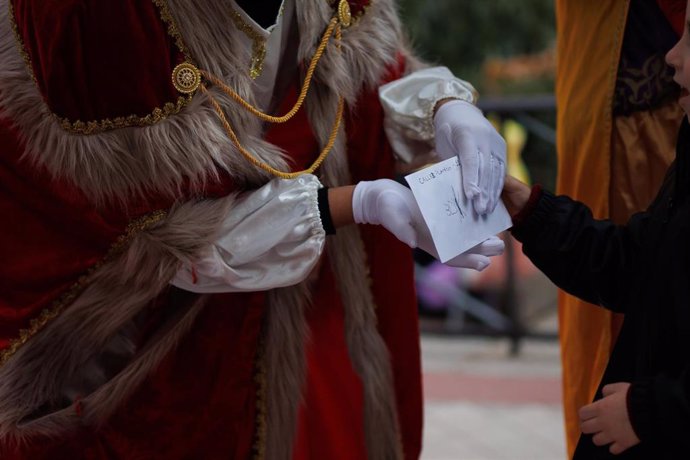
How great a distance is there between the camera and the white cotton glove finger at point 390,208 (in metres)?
1.47

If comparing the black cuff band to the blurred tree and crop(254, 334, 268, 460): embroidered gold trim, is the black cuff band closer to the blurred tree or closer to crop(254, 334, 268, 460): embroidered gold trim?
crop(254, 334, 268, 460): embroidered gold trim

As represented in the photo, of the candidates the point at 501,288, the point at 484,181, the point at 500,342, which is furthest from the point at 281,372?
the point at 501,288

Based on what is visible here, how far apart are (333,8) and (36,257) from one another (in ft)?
1.99

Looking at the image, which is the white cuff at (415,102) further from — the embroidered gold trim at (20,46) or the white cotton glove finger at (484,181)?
the embroidered gold trim at (20,46)

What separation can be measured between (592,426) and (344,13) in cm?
75

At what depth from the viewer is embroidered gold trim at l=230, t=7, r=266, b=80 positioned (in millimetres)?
1520

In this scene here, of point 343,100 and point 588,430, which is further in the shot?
point 343,100

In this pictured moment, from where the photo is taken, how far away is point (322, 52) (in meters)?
1.61

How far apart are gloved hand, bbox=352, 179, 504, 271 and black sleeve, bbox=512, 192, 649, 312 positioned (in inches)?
2.6

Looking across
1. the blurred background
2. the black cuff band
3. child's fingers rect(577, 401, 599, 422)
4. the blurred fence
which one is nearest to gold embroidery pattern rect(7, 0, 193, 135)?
the black cuff band

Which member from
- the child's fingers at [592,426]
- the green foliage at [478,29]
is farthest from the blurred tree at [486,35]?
the child's fingers at [592,426]

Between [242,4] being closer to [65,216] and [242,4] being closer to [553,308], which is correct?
[65,216]

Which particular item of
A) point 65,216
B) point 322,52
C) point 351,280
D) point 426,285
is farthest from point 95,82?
point 426,285

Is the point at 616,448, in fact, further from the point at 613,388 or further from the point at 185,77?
the point at 185,77
